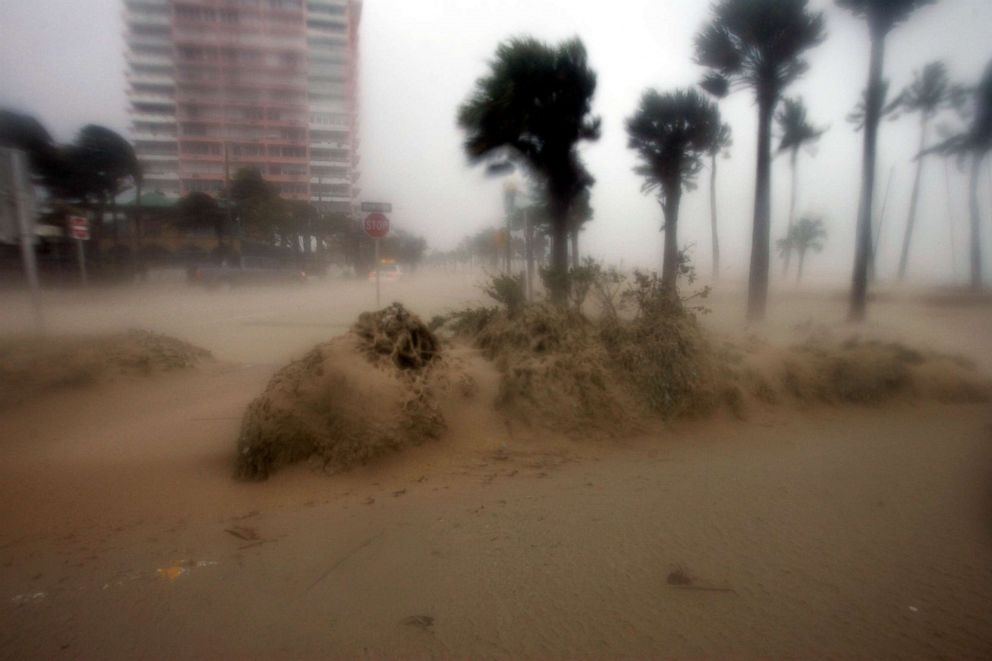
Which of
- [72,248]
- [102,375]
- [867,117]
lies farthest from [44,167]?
[867,117]

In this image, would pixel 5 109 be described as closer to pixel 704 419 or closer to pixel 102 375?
pixel 102 375

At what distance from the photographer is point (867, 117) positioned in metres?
11.6

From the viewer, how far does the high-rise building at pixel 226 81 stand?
7.11 m

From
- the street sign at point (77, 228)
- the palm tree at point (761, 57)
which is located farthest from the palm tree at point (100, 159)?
the palm tree at point (761, 57)

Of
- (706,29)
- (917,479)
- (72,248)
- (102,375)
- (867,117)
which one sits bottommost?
(917,479)

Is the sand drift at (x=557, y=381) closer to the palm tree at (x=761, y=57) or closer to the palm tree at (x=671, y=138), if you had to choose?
the palm tree at (x=761, y=57)

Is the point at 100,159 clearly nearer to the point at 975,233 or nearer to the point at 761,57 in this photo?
the point at 761,57

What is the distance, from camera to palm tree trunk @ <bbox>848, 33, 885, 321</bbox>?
1141cm

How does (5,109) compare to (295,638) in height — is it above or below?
above

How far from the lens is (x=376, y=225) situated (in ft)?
36.0

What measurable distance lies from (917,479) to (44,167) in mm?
12872

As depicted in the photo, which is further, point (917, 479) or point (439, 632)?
point (917, 479)

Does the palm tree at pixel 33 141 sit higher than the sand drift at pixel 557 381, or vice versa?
the palm tree at pixel 33 141

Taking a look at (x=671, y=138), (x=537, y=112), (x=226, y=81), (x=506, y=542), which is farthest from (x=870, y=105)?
(x=506, y=542)
